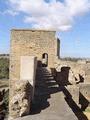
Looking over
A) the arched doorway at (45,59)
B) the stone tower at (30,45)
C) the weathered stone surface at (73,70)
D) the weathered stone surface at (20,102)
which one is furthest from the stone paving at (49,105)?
the weathered stone surface at (73,70)

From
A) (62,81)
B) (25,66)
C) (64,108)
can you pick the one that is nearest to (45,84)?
(25,66)

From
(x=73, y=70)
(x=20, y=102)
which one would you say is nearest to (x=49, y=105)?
(x=20, y=102)

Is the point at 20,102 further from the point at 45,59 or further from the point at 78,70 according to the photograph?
the point at 78,70

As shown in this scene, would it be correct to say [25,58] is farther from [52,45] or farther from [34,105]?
[52,45]

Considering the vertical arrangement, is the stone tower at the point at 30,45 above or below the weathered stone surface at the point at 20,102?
above

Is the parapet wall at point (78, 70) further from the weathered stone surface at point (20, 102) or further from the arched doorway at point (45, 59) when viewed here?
the weathered stone surface at point (20, 102)

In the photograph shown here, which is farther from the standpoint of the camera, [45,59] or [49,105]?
[45,59]

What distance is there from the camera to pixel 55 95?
13.8m

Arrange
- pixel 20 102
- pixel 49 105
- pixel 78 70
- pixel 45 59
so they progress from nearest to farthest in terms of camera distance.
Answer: pixel 20 102, pixel 49 105, pixel 45 59, pixel 78 70

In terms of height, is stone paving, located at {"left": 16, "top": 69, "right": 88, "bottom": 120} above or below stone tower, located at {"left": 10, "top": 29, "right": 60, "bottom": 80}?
below

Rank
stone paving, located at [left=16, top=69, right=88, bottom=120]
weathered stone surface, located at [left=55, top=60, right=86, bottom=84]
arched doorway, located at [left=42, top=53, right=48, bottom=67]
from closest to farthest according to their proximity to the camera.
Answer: stone paving, located at [left=16, top=69, right=88, bottom=120], arched doorway, located at [left=42, top=53, right=48, bottom=67], weathered stone surface, located at [left=55, top=60, right=86, bottom=84]

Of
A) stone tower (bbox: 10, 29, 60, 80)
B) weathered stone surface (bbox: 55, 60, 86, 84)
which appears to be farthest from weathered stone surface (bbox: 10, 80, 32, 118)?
weathered stone surface (bbox: 55, 60, 86, 84)

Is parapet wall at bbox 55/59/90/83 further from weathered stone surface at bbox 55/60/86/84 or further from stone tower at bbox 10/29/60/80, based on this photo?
stone tower at bbox 10/29/60/80

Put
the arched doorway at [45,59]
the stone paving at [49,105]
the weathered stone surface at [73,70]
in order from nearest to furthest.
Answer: the stone paving at [49,105] → the arched doorway at [45,59] → the weathered stone surface at [73,70]
